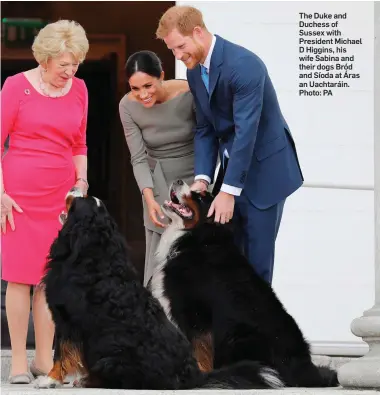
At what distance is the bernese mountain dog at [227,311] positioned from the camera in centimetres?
548

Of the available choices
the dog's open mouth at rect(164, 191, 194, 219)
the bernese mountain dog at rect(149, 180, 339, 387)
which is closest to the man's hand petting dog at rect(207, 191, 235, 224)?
the bernese mountain dog at rect(149, 180, 339, 387)

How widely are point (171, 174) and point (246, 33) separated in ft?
6.55

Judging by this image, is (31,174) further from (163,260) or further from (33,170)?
(163,260)

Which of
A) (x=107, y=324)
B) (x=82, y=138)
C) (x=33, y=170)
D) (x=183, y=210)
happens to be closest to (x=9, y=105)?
(x=33, y=170)

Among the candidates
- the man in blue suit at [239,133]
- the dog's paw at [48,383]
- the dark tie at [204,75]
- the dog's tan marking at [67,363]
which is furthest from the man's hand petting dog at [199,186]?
the dog's paw at [48,383]

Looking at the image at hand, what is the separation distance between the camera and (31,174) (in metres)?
5.90

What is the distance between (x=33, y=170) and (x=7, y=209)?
0.82 ft

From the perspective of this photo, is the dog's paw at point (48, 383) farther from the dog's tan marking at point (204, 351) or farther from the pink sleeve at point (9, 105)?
the pink sleeve at point (9, 105)

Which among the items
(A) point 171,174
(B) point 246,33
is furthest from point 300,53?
(A) point 171,174

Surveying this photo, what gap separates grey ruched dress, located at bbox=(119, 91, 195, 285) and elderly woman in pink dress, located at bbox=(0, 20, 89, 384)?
33cm

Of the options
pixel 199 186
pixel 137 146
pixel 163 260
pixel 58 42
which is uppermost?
pixel 58 42

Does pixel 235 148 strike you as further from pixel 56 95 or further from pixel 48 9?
pixel 48 9

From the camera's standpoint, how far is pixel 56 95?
5965 millimetres

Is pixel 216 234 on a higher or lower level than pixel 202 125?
lower
